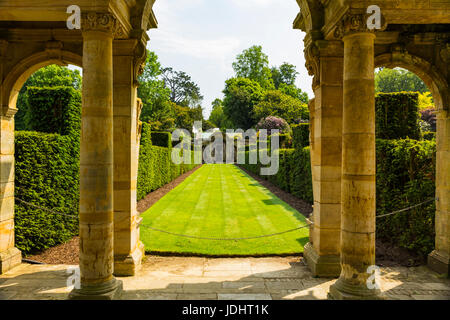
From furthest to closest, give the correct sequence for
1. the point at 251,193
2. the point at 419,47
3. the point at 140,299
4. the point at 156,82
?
the point at 156,82 → the point at 251,193 → the point at 419,47 → the point at 140,299

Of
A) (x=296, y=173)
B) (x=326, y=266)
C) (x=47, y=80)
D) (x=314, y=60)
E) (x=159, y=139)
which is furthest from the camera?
(x=47, y=80)

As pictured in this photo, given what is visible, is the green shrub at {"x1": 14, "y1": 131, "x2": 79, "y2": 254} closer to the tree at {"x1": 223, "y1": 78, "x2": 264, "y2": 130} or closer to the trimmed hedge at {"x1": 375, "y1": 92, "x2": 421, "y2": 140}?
the trimmed hedge at {"x1": 375, "y1": 92, "x2": 421, "y2": 140}

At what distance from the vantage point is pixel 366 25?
17.7 feet

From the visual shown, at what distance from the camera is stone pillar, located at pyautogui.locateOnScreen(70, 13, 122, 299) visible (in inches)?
214

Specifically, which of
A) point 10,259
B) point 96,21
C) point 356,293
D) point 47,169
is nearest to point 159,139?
point 47,169

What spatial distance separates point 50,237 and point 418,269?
10.2 meters

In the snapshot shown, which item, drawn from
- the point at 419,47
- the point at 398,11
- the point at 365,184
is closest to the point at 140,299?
the point at 365,184

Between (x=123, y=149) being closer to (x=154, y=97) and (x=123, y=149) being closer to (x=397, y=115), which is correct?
(x=397, y=115)

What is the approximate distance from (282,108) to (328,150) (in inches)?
1660

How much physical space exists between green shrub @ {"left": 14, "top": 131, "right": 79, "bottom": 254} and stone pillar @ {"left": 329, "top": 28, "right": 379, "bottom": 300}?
8.02 metres

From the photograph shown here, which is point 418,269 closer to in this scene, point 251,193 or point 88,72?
point 88,72

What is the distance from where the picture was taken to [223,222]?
41.5ft

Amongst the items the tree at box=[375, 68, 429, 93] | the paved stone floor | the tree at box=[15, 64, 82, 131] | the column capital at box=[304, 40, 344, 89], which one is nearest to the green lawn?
the paved stone floor
